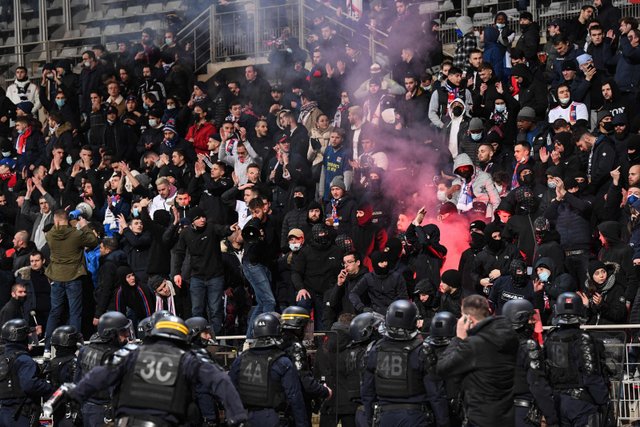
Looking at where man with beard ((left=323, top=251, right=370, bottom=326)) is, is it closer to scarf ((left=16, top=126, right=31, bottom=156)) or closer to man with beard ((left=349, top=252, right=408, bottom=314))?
man with beard ((left=349, top=252, right=408, bottom=314))

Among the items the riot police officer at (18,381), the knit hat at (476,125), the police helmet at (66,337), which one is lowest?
the riot police officer at (18,381)

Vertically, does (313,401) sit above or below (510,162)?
below

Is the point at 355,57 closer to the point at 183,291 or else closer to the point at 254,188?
the point at 254,188

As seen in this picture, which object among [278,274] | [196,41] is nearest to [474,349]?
[278,274]

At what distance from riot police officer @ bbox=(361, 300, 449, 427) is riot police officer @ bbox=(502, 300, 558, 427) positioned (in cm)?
80

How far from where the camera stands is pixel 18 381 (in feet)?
47.9

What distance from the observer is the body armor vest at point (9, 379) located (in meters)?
14.6

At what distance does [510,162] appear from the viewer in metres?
17.8

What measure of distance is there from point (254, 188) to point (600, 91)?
15.8ft

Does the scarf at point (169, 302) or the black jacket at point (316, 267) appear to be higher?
the black jacket at point (316, 267)

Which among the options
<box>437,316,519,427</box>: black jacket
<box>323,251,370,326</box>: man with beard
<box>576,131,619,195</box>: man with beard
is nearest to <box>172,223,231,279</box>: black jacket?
<box>323,251,370,326</box>: man with beard

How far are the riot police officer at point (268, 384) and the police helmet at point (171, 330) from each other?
5.99 ft

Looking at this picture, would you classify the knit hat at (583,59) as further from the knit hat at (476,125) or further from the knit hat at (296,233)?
the knit hat at (296,233)

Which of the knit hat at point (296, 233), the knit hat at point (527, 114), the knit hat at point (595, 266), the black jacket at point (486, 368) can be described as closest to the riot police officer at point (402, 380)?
the black jacket at point (486, 368)
